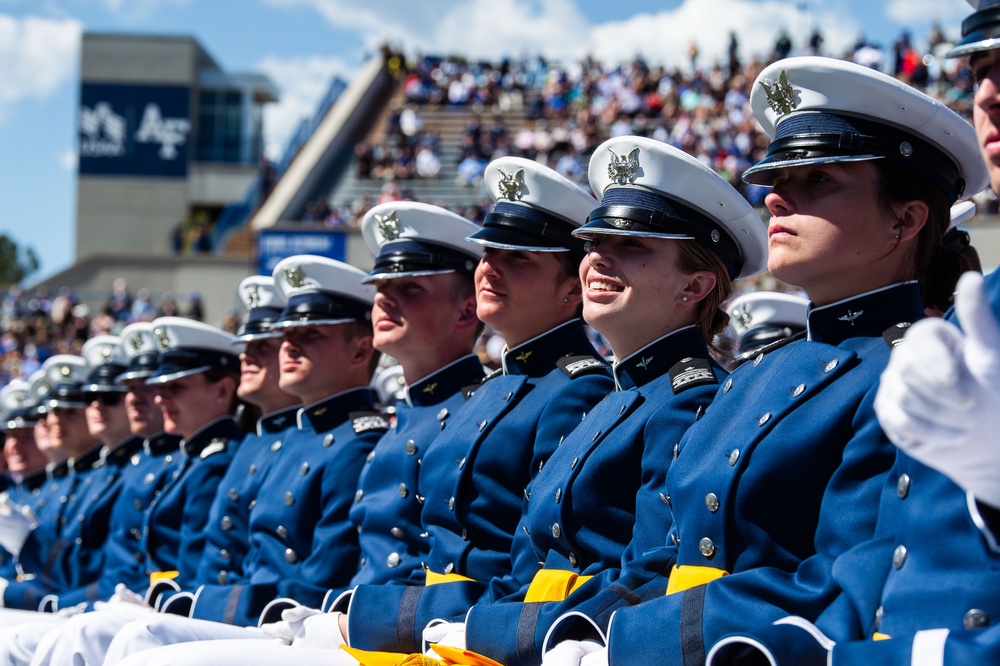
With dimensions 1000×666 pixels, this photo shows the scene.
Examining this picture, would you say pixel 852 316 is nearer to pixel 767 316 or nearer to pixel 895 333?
pixel 895 333

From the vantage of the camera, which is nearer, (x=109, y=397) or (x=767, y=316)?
(x=767, y=316)

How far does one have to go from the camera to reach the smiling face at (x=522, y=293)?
420 cm

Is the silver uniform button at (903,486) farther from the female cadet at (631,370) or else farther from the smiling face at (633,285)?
the smiling face at (633,285)

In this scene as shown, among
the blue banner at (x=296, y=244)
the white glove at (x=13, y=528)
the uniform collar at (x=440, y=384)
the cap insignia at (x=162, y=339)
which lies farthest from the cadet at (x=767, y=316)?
the blue banner at (x=296, y=244)

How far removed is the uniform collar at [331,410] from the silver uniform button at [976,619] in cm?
348

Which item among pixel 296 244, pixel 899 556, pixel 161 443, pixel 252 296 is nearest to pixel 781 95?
pixel 899 556

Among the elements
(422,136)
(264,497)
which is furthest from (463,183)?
(264,497)

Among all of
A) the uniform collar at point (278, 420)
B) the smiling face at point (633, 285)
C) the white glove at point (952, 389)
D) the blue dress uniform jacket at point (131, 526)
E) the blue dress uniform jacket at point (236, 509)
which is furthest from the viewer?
the blue dress uniform jacket at point (131, 526)

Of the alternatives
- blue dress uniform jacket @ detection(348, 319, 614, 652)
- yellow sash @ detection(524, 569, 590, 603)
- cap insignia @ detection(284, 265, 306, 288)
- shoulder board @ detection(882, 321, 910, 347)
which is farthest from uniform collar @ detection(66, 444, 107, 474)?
shoulder board @ detection(882, 321, 910, 347)

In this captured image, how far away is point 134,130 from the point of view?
1757 inches

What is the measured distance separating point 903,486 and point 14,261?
62.5 meters

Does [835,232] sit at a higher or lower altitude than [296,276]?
higher

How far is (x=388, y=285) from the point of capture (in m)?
4.83

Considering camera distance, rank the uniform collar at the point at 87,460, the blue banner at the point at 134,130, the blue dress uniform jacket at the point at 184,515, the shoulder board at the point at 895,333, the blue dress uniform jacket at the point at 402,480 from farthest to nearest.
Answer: the blue banner at the point at 134,130, the uniform collar at the point at 87,460, the blue dress uniform jacket at the point at 184,515, the blue dress uniform jacket at the point at 402,480, the shoulder board at the point at 895,333
